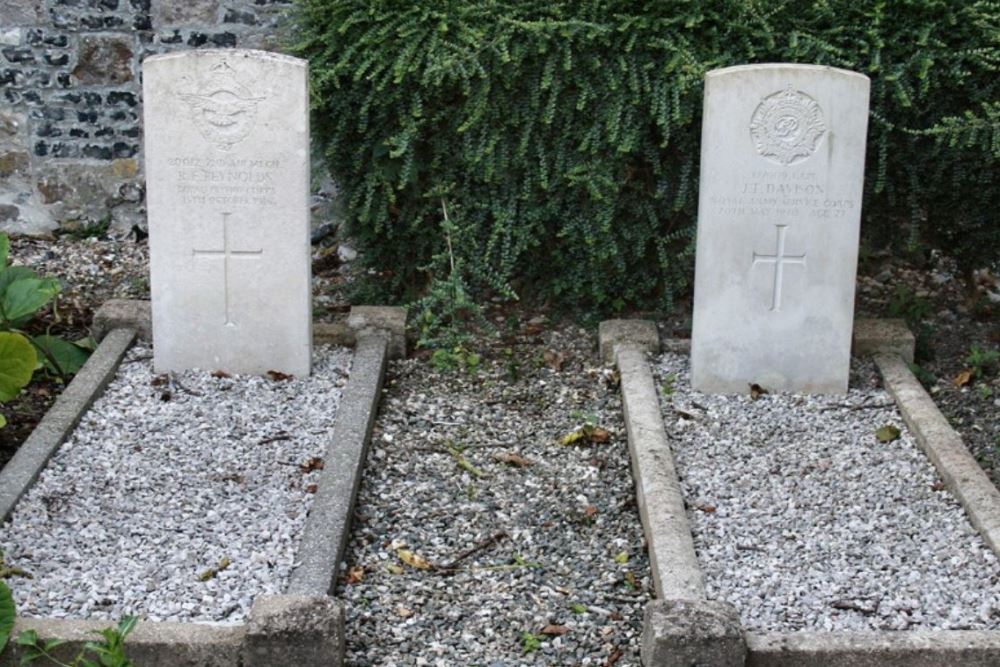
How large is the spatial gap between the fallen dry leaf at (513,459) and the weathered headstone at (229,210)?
3.43ft

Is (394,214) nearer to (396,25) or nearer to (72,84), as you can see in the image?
(396,25)

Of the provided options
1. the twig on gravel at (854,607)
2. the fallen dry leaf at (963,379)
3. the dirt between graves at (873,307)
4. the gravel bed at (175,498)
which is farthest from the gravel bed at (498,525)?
the fallen dry leaf at (963,379)

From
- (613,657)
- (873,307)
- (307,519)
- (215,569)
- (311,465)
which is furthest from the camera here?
(873,307)

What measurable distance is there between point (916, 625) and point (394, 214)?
3.49 metres

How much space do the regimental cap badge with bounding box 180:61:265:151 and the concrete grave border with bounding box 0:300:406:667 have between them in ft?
3.56

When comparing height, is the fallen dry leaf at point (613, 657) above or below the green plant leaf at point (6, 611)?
below

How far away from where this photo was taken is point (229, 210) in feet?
19.3

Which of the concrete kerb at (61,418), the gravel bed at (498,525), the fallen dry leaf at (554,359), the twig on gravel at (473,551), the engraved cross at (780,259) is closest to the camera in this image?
the gravel bed at (498,525)

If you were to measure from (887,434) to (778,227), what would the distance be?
3.07 ft

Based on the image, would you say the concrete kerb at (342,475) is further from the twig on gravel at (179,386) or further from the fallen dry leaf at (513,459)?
the twig on gravel at (179,386)

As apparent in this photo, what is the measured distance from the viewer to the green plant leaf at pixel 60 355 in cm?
626

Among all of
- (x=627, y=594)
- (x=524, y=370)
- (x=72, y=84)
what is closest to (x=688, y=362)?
(x=524, y=370)

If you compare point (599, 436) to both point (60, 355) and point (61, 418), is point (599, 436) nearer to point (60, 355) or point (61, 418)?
point (61, 418)

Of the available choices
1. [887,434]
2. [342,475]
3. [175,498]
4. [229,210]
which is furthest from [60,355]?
[887,434]
